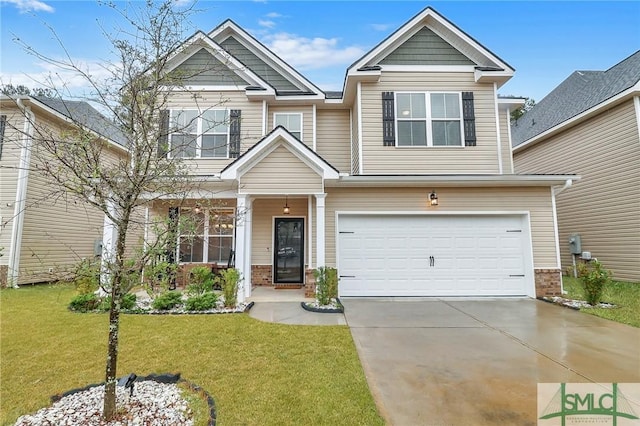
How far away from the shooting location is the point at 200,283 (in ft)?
23.4

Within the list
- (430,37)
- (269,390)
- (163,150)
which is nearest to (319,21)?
(430,37)

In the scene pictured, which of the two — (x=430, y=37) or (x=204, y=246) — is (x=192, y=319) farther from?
(x=430, y=37)

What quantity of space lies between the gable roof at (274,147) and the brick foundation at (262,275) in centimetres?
343

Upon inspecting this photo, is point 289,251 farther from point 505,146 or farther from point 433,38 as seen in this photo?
point 433,38

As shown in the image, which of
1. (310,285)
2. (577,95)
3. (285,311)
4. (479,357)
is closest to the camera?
(479,357)

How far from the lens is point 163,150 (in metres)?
2.99

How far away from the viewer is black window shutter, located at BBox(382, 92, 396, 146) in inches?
357

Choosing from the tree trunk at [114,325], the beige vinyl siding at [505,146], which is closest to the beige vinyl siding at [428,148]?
the beige vinyl siding at [505,146]

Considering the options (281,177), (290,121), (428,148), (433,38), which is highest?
(433,38)

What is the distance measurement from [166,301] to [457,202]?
755 centimetres

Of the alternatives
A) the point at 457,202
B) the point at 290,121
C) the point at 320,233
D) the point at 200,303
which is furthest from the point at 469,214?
the point at 200,303

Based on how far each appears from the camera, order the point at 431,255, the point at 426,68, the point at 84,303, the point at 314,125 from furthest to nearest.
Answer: the point at 314,125 → the point at 426,68 → the point at 431,255 → the point at 84,303

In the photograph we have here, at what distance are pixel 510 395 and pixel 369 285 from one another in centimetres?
503

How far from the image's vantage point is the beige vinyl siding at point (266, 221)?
975 centimetres
